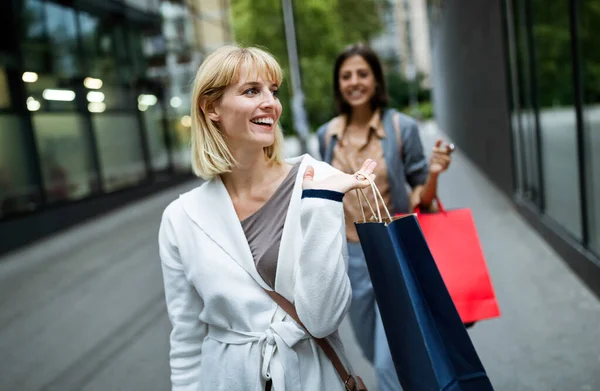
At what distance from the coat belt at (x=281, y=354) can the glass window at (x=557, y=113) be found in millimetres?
5175

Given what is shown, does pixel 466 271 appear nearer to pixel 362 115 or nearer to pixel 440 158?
pixel 440 158

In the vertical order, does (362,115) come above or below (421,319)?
above

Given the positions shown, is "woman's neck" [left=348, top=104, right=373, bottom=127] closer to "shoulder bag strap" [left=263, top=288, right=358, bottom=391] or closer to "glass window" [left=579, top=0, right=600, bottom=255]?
"shoulder bag strap" [left=263, top=288, right=358, bottom=391]

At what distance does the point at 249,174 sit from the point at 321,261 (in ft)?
1.61

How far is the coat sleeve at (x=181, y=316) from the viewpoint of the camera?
2.05m

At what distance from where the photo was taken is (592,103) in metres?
5.57

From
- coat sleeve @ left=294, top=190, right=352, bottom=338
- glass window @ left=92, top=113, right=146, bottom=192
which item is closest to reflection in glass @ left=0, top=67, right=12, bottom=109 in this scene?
glass window @ left=92, top=113, right=146, bottom=192

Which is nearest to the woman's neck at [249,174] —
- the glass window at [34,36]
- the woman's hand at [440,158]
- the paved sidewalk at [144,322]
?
the woman's hand at [440,158]

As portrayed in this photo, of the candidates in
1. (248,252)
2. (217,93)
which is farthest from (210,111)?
(248,252)

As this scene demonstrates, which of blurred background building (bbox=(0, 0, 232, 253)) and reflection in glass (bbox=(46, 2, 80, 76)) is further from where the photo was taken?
reflection in glass (bbox=(46, 2, 80, 76))

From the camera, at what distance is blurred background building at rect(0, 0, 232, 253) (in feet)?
40.6

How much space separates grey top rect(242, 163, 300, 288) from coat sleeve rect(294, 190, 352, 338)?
5.9 inches

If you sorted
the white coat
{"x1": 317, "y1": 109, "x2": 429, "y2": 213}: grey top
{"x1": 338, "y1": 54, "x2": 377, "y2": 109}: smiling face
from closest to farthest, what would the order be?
the white coat, {"x1": 317, "y1": 109, "x2": 429, "y2": 213}: grey top, {"x1": 338, "y1": 54, "x2": 377, "y2": 109}: smiling face

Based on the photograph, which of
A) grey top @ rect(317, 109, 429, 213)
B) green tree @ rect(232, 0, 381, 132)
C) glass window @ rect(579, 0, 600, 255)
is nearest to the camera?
grey top @ rect(317, 109, 429, 213)
